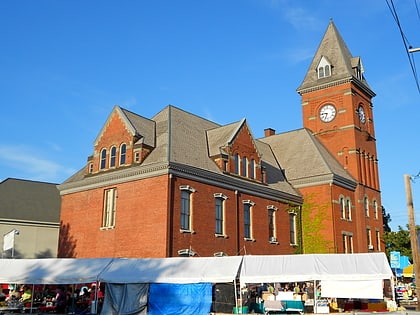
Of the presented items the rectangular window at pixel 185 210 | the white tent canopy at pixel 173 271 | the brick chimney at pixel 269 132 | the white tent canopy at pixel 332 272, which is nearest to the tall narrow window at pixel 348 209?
the brick chimney at pixel 269 132

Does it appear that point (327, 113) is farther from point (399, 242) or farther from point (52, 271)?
point (52, 271)

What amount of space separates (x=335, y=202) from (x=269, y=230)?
685 cm

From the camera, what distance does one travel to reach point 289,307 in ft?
77.0

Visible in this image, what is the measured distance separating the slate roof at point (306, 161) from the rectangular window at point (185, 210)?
47.9ft

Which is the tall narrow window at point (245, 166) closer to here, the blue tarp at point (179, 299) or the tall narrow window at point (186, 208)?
the tall narrow window at point (186, 208)

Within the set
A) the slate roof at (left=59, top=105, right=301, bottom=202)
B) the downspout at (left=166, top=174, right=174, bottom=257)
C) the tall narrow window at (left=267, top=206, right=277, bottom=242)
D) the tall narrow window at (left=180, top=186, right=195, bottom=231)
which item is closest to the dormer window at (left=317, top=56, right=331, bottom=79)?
the slate roof at (left=59, top=105, right=301, bottom=202)

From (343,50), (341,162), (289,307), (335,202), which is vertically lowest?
(289,307)

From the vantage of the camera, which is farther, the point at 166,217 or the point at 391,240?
the point at 391,240

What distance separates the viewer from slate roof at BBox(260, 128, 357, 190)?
41781 mm

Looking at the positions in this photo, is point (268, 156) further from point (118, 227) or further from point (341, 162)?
point (118, 227)

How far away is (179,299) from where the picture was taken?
887 inches

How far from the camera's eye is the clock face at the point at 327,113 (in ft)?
157

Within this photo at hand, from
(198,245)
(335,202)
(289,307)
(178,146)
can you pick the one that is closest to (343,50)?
(335,202)

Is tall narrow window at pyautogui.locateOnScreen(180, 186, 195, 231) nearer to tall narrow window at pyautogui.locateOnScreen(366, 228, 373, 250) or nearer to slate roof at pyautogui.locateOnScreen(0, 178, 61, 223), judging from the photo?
slate roof at pyautogui.locateOnScreen(0, 178, 61, 223)
